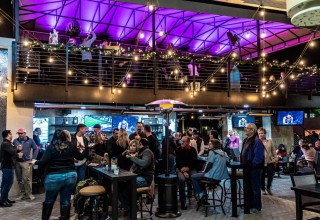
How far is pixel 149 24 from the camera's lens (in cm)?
1193

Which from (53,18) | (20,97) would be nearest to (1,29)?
(20,97)

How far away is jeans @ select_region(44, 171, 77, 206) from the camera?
13.6 feet

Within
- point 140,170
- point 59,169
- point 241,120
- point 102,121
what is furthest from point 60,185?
point 241,120

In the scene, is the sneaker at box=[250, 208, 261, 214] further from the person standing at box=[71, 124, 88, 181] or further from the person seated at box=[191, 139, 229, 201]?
the person standing at box=[71, 124, 88, 181]

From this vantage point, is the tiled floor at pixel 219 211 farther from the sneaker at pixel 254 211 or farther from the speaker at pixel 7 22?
the speaker at pixel 7 22

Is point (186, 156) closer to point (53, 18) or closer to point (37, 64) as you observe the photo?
point (37, 64)

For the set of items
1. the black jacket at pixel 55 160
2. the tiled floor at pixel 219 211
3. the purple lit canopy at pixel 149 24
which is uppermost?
the purple lit canopy at pixel 149 24

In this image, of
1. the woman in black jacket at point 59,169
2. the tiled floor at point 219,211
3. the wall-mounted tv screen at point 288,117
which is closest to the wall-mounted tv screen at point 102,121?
the tiled floor at point 219,211

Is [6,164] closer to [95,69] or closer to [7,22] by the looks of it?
[95,69]

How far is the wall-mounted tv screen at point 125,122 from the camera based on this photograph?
10.6 m

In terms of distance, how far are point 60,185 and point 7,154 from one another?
2.91 metres

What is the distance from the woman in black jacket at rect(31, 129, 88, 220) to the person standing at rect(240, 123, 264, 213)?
3.21 meters

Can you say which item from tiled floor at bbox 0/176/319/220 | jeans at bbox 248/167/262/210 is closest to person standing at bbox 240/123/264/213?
jeans at bbox 248/167/262/210

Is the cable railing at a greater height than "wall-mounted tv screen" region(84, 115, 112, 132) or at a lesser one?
greater
